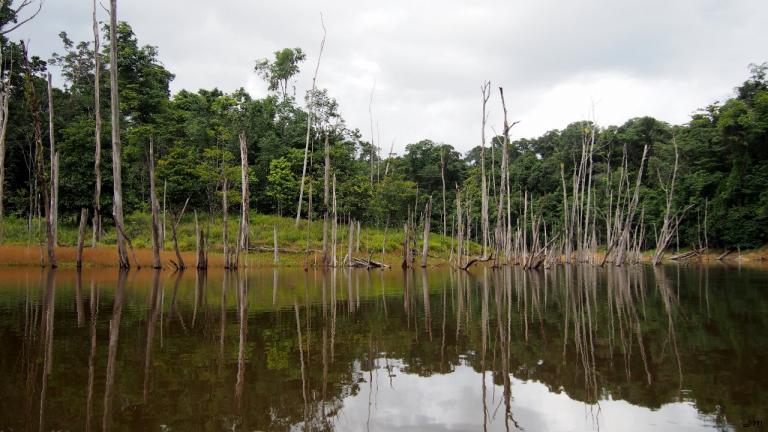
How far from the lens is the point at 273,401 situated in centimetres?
466

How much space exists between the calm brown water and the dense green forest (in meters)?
22.5

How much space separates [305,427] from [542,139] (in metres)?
74.3

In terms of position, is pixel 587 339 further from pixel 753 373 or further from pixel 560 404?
pixel 560 404

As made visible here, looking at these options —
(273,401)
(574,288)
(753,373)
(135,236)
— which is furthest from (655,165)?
(273,401)

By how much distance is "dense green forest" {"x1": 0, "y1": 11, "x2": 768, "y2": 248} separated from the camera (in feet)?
116

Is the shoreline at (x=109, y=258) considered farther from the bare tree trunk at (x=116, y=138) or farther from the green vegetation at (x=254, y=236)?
the bare tree trunk at (x=116, y=138)

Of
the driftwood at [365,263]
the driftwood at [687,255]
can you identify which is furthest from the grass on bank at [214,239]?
the driftwood at [687,255]

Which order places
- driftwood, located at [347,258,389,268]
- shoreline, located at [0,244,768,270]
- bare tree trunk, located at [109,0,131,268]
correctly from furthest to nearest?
1. driftwood, located at [347,258,389,268]
2. shoreline, located at [0,244,768,270]
3. bare tree trunk, located at [109,0,131,268]

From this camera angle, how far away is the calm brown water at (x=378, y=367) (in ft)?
14.1

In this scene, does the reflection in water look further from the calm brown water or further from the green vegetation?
the green vegetation

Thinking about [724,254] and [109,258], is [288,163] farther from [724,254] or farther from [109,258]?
[724,254]

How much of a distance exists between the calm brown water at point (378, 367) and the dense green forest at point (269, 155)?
2255 centimetres

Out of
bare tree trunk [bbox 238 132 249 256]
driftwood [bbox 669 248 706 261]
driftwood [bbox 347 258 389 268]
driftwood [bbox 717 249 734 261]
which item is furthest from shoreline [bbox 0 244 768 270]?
driftwood [bbox 717 249 734 261]

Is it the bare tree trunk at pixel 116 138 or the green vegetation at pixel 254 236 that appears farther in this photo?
the green vegetation at pixel 254 236
